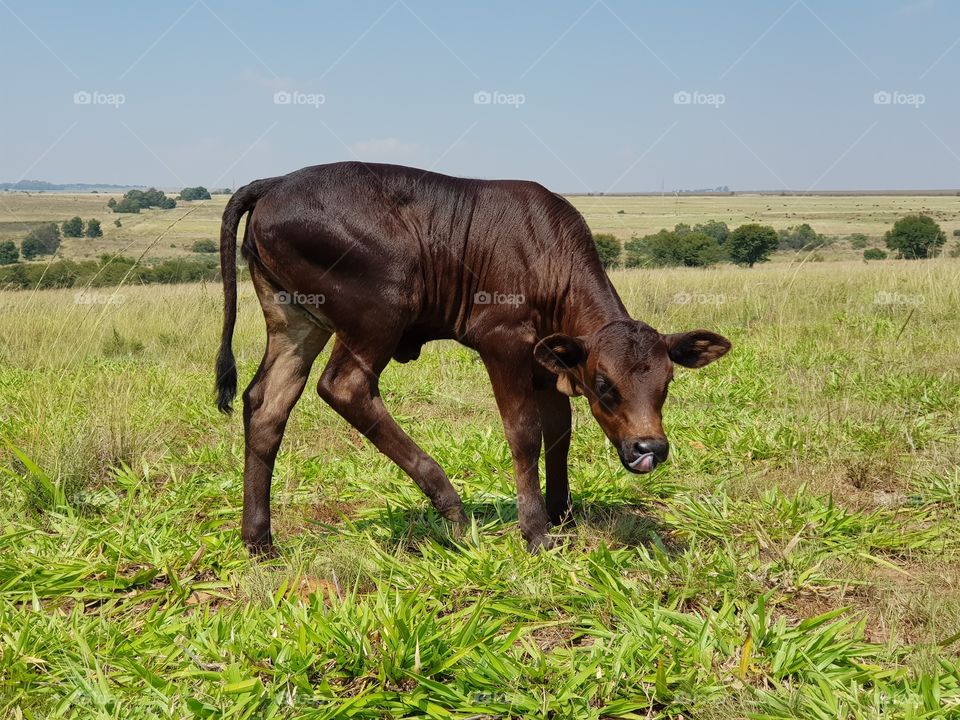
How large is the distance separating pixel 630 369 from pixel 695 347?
0.50m

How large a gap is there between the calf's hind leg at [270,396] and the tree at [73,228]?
55177mm

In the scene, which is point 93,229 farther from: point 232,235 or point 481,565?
point 481,565

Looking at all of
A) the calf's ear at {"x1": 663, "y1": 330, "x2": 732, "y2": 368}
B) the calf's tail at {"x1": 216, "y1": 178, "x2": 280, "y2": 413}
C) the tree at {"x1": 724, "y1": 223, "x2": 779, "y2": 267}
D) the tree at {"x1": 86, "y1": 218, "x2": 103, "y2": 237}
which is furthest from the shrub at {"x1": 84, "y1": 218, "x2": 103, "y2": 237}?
the calf's ear at {"x1": 663, "y1": 330, "x2": 732, "y2": 368}

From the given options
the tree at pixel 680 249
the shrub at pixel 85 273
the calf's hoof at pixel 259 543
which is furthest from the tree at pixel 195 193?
the tree at pixel 680 249

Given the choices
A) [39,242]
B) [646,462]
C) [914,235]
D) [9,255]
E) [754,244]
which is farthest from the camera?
[754,244]

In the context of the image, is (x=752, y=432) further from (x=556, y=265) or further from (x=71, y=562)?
(x=71, y=562)

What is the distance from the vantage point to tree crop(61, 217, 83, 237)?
54309mm

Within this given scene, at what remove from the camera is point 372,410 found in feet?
14.6

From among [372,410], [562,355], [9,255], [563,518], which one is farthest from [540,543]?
[9,255]

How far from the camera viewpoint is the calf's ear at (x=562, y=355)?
A: 4090mm

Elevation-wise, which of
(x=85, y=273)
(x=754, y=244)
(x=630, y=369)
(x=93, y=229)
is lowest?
(x=754, y=244)

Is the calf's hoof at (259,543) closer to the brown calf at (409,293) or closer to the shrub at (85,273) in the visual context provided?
the brown calf at (409,293)

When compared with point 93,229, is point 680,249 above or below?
below

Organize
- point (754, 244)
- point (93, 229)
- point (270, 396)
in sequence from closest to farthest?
point (270, 396) < point (754, 244) < point (93, 229)
